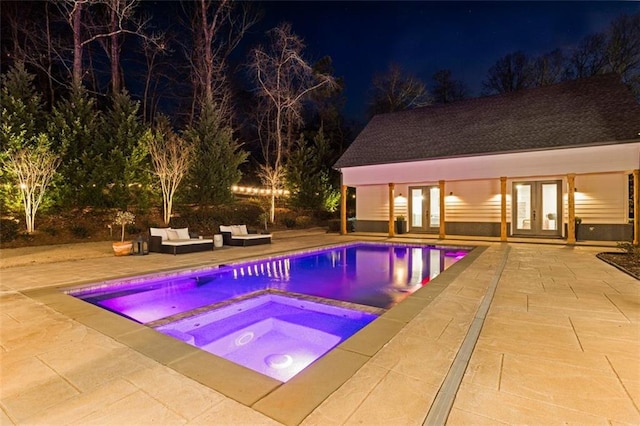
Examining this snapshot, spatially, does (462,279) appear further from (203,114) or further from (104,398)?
(203,114)

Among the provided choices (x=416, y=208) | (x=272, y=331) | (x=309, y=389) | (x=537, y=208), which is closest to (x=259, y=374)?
(x=309, y=389)

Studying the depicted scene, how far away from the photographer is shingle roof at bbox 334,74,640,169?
1112 cm

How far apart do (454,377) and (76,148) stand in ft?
48.5

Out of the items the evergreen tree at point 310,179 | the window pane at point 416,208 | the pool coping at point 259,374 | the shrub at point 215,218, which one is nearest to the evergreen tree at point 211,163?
the shrub at point 215,218

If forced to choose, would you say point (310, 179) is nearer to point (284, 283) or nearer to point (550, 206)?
point (550, 206)

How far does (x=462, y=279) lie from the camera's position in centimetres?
585

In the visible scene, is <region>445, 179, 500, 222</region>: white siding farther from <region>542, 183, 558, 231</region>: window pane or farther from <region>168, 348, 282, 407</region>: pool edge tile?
<region>168, 348, 282, 407</region>: pool edge tile

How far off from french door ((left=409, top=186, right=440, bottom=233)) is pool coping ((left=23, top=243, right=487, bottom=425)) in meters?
11.9

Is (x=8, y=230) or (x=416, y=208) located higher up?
(x=416, y=208)

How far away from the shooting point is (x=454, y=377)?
2.50 meters

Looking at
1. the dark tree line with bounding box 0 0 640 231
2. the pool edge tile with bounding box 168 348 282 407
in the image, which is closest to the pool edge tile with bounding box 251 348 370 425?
the pool edge tile with bounding box 168 348 282 407

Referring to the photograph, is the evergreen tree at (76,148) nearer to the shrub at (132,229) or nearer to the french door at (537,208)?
the shrub at (132,229)

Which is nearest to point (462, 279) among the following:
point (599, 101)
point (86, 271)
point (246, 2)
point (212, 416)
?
point (212, 416)

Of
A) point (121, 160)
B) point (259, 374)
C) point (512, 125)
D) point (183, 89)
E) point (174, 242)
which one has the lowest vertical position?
point (259, 374)
